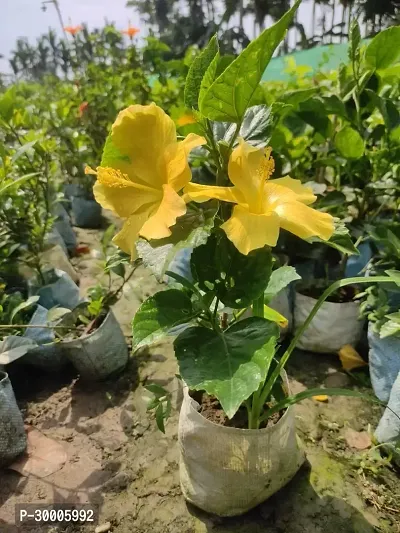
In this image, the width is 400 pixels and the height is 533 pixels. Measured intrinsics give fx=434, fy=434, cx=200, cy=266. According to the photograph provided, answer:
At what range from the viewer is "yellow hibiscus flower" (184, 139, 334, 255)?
688mm

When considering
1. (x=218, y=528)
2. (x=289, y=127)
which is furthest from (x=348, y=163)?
(x=218, y=528)

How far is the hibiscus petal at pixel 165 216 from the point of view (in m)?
0.67

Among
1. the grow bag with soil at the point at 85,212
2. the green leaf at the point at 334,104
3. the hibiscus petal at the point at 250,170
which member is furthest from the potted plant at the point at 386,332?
the grow bag with soil at the point at 85,212

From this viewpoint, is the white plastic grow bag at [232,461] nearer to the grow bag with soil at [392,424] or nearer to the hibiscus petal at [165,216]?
the grow bag with soil at [392,424]

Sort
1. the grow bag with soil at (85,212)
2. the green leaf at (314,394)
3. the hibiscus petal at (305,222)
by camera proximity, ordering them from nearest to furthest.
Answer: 1. the hibiscus petal at (305,222)
2. the green leaf at (314,394)
3. the grow bag with soil at (85,212)

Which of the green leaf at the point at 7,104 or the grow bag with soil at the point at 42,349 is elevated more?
the green leaf at the point at 7,104

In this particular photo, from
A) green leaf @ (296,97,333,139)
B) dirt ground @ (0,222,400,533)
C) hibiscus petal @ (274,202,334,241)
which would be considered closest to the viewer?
hibiscus petal @ (274,202,334,241)

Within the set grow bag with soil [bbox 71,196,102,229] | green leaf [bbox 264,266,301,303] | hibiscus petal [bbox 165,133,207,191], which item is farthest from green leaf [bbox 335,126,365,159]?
grow bag with soil [bbox 71,196,102,229]

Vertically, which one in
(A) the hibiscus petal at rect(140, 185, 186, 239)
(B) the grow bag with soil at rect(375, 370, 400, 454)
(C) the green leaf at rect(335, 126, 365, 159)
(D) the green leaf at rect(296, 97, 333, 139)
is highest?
(A) the hibiscus petal at rect(140, 185, 186, 239)

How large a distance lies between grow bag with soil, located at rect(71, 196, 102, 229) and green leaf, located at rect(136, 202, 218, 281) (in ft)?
7.85

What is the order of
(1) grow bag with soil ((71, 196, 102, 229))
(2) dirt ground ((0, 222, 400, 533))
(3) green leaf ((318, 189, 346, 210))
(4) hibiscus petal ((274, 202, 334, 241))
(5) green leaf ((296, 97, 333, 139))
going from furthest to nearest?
(1) grow bag with soil ((71, 196, 102, 229)) < (3) green leaf ((318, 189, 346, 210)) < (5) green leaf ((296, 97, 333, 139)) < (2) dirt ground ((0, 222, 400, 533)) < (4) hibiscus petal ((274, 202, 334, 241))

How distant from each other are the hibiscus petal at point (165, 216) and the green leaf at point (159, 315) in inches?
8.1

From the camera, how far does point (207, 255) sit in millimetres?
834

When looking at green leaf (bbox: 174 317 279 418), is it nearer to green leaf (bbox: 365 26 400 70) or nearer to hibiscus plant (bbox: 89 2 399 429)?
hibiscus plant (bbox: 89 2 399 429)
